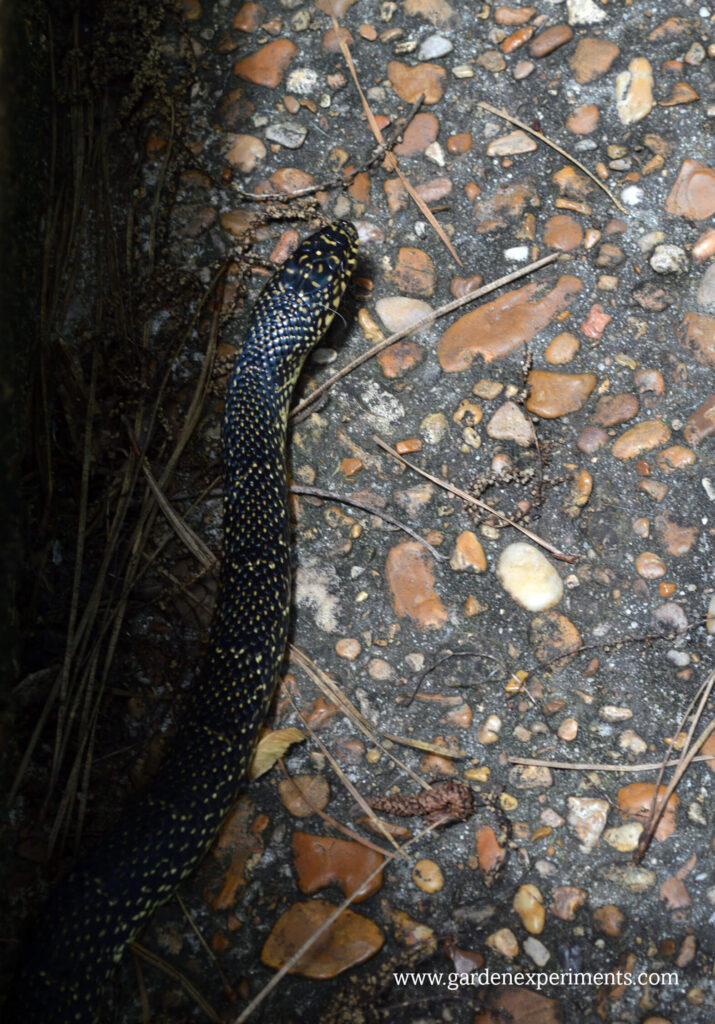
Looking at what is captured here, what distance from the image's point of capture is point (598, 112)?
3.60 metres

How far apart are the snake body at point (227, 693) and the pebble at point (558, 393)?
0.86 m

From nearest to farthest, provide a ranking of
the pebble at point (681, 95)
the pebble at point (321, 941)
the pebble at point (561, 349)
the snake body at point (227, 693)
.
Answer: the snake body at point (227, 693) < the pebble at point (321, 941) < the pebble at point (561, 349) < the pebble at point (681, 95)

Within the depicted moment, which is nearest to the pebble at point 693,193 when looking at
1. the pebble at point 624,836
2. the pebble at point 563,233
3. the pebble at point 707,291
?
the pebble at point 707,291

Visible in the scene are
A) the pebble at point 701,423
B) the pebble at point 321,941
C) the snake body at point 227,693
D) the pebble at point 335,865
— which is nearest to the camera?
the snake body at point 227,693

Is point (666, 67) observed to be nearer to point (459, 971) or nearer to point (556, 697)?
point (556, 697)

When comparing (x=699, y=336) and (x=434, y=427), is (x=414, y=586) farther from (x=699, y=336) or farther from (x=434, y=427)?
(x=699, y=336)

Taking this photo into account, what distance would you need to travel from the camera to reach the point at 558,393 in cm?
327

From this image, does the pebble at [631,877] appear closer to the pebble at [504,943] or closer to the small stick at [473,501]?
the pebble at [504,943]

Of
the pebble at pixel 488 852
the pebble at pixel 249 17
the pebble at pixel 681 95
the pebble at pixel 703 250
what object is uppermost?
the pebble at pixel 249 17

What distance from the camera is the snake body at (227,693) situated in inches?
90.9

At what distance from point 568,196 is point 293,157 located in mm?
1184

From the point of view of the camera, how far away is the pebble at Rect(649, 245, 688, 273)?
3393 mm

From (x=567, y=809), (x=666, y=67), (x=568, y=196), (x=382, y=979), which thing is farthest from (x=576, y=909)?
(x=666, y=67)

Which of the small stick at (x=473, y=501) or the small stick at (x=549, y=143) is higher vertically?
the small stick at (x=549, y=143)
